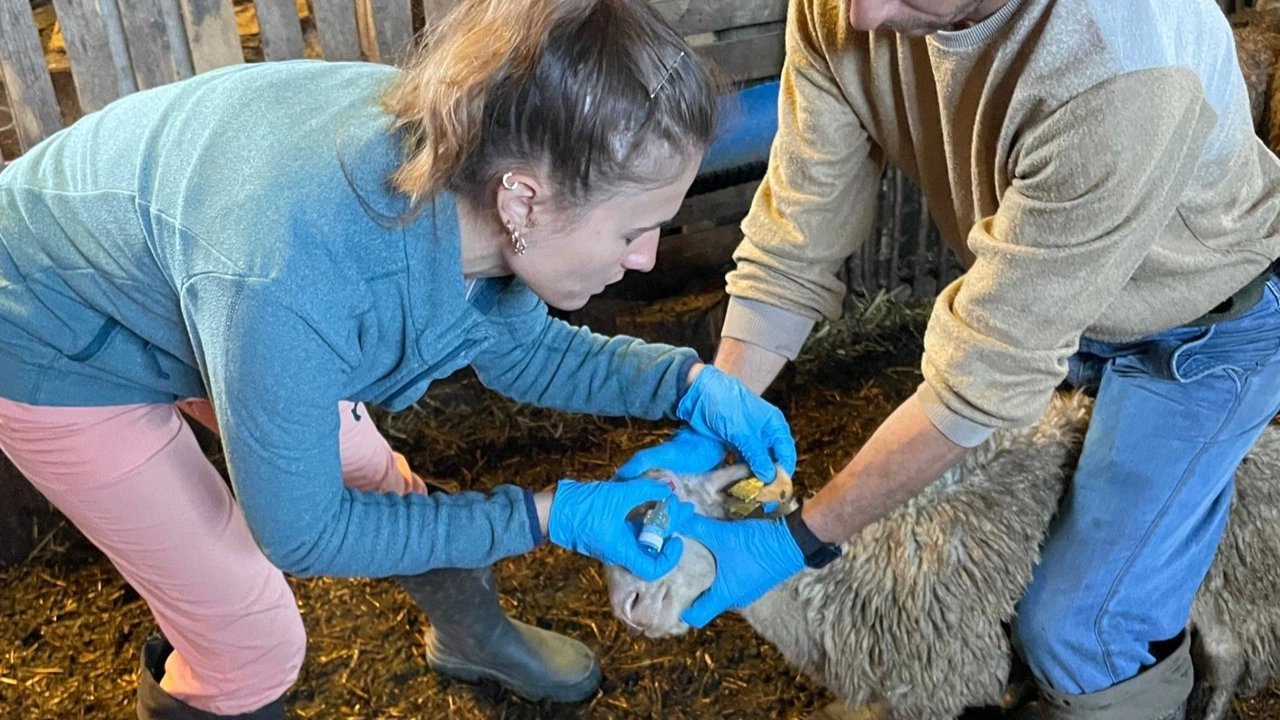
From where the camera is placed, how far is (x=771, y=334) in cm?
240

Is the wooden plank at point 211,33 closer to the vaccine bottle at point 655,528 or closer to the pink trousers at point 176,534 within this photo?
the pink trousers at point 176,534

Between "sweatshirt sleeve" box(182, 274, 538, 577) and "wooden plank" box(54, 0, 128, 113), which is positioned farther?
"wooden plank" box(54, 0, 128, 113)

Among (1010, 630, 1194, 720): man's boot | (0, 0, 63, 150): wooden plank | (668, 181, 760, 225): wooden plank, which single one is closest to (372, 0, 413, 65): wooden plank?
(0, 0, 63, 150): wooden plank

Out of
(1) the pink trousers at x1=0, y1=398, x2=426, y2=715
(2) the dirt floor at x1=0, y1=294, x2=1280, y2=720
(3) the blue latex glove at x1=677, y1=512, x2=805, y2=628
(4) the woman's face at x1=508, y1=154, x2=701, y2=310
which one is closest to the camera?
(4) the woman's face at x1=508, y1=154, x2=701, y2=310

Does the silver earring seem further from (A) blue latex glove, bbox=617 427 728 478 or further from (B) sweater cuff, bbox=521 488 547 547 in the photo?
(A) blue latex glove, bbox=617 427 728 478

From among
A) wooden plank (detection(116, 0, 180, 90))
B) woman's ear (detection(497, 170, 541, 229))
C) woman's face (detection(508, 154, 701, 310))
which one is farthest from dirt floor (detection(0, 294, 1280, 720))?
woman's ear (detection(497, 170, 541, 229))

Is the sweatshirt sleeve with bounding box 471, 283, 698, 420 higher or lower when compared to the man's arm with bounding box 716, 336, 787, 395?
higher

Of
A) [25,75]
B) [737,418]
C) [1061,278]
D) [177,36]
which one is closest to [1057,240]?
[1061,278]

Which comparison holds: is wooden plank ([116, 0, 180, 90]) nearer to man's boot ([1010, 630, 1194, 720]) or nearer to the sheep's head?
the sheep's head

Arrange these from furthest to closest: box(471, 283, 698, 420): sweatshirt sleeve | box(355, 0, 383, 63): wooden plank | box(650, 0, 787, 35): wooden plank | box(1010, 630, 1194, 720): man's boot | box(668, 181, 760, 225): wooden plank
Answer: box(668, 181, 760, 225): wooden plank, box(650, 0, 787, 35): wooden plank, box(355, 0, 383, 63): wooden plank, box(1010, 630, 1194, 720): man's boot, box(471, 283, 698, 420): sweatshirt sleeve

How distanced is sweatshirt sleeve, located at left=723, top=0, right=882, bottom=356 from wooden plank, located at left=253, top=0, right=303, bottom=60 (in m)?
1.76

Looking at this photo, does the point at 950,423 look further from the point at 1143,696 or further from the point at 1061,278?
the point at 1143,696

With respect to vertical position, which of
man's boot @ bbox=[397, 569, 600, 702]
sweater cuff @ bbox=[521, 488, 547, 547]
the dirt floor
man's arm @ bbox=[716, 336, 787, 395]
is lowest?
the dirt floor

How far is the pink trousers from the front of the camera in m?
1.90
